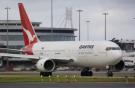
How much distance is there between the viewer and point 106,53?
6900 centimetres

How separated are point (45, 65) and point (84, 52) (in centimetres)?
504

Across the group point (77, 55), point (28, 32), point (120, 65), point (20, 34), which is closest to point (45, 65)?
point (77, 55)

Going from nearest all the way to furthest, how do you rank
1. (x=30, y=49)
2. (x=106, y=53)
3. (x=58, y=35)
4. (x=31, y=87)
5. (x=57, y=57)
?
(x=31, y=87) → (x=106, y=53) → (x=57, y=57) → (x=30, y=49) → (x=58, y=35)

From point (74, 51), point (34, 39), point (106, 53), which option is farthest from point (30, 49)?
point (106, 53)

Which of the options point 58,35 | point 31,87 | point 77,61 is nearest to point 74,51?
point 77,61

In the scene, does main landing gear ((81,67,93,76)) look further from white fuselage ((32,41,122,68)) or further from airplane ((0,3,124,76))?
white fuselage ((32,41,122,68))

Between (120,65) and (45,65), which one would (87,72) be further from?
(45,65)

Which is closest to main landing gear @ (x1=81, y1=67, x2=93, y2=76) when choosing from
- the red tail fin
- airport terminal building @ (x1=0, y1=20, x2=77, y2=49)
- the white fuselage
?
the white fuselage

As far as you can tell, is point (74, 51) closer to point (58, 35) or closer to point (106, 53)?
point (106, 53)

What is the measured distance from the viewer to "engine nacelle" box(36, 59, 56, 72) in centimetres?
7024

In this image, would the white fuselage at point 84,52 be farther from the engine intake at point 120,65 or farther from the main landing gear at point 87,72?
the engine intake at point 120,65

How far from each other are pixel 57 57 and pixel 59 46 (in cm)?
165

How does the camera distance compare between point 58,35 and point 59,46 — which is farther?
point 58,35

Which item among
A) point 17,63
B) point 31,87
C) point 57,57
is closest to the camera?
point 31,87
